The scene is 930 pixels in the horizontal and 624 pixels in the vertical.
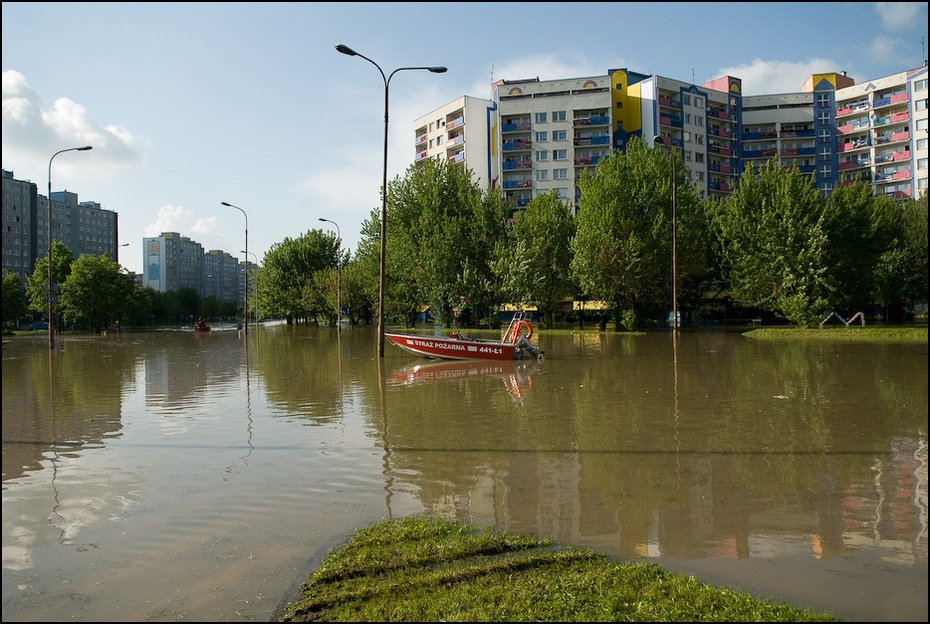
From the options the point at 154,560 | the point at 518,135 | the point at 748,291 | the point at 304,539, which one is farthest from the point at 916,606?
the point at 518,135

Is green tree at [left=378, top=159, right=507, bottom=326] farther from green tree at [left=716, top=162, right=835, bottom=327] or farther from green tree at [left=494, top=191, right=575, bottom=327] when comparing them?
green tree at [left=716, top=162, right=835, bottom=327]

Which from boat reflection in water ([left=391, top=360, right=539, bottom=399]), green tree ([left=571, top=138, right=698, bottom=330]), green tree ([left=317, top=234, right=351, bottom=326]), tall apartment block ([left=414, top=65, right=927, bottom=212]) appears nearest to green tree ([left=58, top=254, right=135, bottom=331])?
green tree ([left=317, top=234, right=351, bottom=326])

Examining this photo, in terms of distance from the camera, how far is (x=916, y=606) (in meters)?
4.04

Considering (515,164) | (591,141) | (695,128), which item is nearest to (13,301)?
(515,164)

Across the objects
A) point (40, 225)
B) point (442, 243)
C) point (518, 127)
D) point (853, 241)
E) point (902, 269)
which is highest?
point (518, 127)

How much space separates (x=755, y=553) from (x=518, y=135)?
277 feet

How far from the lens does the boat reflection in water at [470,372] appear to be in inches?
687

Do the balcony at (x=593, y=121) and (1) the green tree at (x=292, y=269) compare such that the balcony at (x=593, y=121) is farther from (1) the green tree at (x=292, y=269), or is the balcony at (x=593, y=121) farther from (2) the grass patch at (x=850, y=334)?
(2) the grass patch at (x=850, y=334)

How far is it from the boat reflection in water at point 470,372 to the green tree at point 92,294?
184ft

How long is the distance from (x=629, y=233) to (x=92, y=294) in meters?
54.5

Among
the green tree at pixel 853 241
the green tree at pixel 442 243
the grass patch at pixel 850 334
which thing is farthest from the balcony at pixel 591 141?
the grass patch at pixel 850 334

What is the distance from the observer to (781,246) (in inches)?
1619

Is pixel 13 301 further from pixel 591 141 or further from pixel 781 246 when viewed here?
pixel 591 141

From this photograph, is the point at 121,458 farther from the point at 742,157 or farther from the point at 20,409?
the point at 742,157
